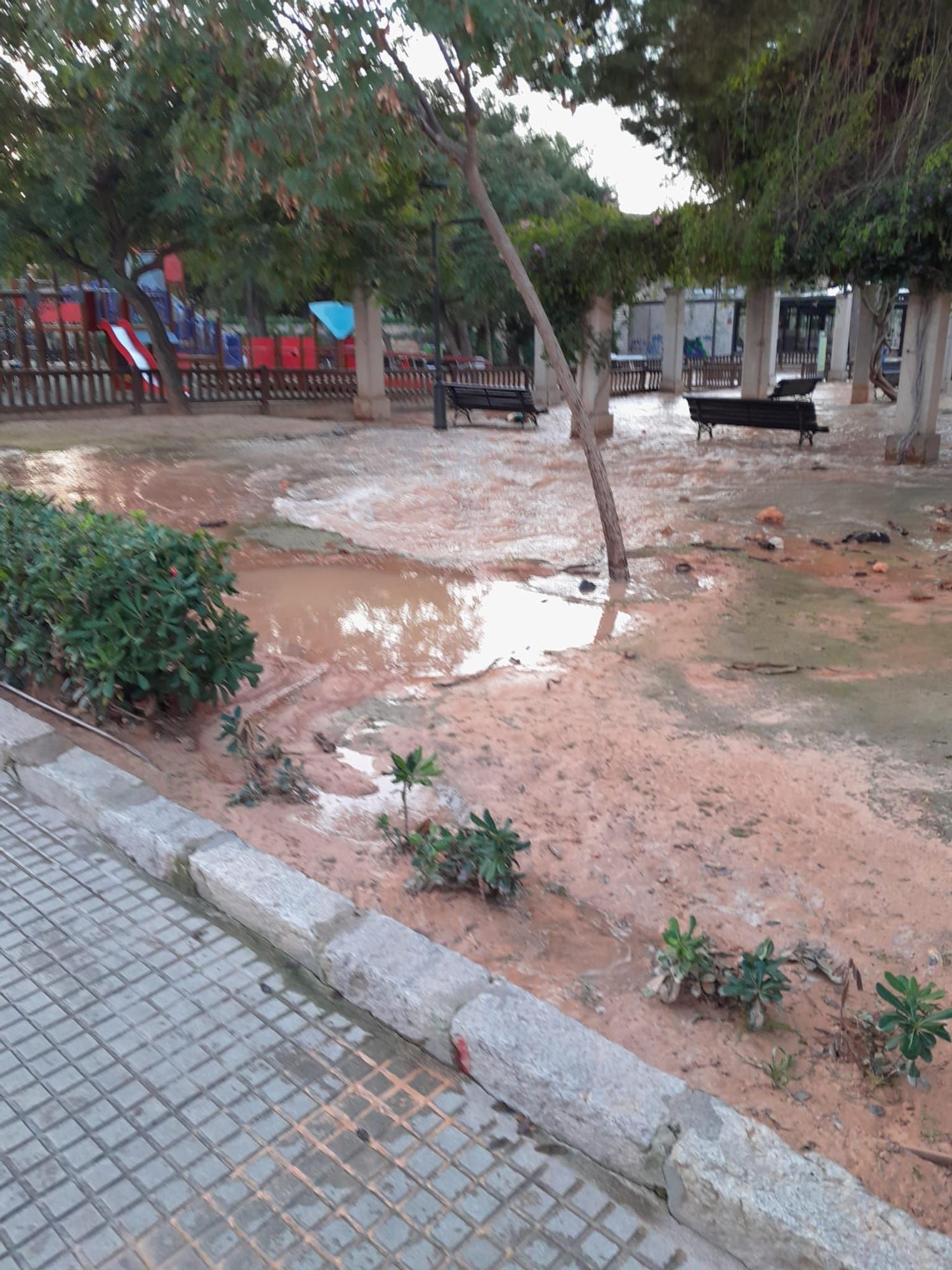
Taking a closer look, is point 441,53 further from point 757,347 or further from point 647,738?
point 757,347

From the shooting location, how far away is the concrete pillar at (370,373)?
2128 centimetres

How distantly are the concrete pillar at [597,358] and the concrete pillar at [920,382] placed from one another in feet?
16.6

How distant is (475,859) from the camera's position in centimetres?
330

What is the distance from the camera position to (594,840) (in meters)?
3.85

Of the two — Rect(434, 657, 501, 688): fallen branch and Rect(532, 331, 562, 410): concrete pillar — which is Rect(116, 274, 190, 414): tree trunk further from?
Rect(434, 657, 501, 688): fallen branch

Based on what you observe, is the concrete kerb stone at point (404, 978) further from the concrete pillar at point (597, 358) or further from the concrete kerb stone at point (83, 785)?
the concrete pillar at point (597, 358)

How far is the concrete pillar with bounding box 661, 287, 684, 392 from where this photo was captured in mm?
26516

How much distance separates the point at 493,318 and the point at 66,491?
2521cm

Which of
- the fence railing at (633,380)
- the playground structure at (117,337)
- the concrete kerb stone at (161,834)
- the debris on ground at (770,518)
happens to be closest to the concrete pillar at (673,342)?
the fence railing at (633,380)

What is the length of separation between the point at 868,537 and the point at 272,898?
7764mm

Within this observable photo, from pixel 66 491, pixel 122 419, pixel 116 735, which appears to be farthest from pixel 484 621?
pixel 122 419

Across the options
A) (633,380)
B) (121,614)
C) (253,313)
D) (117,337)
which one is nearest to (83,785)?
(121,614)

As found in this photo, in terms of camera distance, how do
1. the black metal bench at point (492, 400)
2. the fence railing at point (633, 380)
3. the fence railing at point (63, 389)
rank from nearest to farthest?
the fence railing at point (63, 389)
the black metal bench at point (492, 400)
the fence railing at point (633, 380)

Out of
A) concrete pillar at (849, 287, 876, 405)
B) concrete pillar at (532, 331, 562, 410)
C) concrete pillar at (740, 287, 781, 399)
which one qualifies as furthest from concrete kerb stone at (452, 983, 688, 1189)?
concrete pillar at (532, 331, 562, 410)
